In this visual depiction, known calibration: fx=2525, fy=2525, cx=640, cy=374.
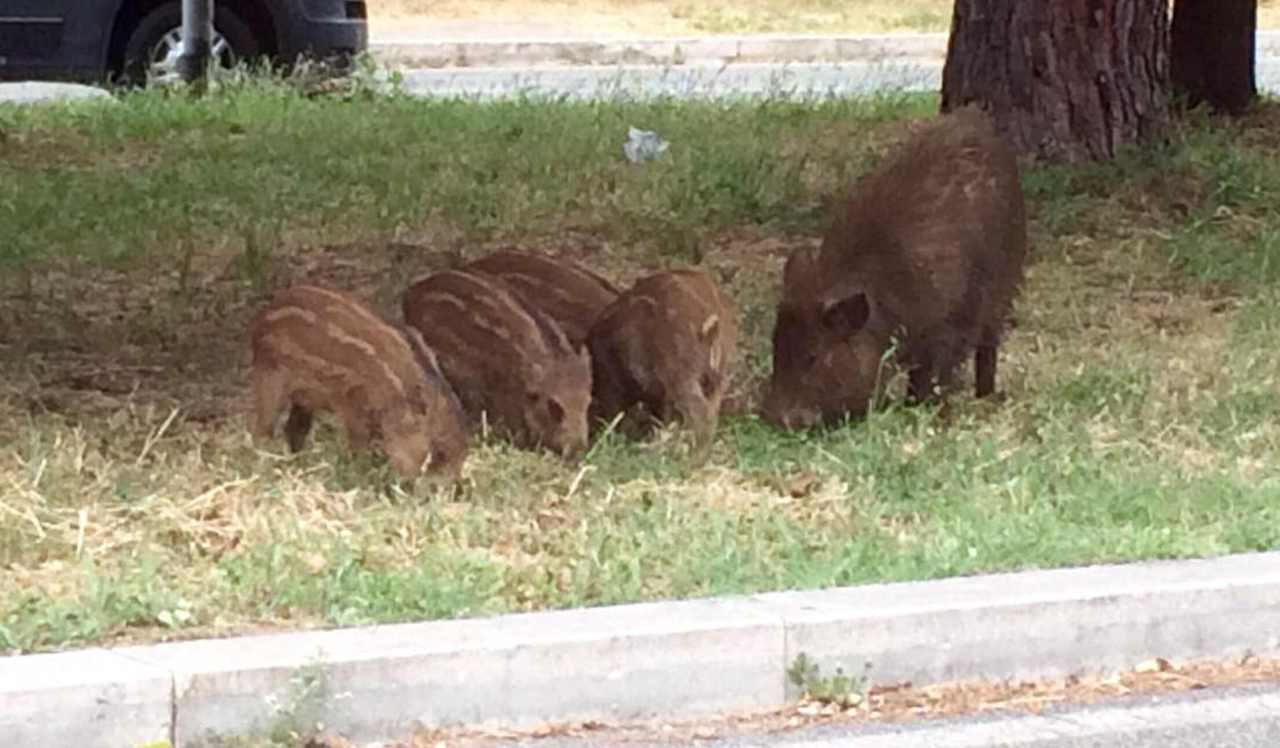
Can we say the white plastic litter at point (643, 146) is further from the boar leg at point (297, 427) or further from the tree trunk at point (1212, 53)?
the boar leg at point (297, 427)

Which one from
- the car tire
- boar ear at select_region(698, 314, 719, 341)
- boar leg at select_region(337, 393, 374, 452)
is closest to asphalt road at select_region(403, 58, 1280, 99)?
the car tire

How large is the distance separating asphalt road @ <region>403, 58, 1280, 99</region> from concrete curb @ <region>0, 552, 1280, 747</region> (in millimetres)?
9917

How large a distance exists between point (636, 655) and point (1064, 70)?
6141mm

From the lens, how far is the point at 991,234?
7840 millimetres

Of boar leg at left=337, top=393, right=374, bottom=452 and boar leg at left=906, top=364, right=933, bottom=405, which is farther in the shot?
boar leg at left=906, top=364, right=933, bottom=405

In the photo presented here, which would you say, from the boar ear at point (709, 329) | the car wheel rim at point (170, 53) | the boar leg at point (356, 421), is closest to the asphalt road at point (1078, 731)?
the boar leg at point (356, 421)

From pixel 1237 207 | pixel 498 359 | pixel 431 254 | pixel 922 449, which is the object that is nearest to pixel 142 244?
pixel 431 254

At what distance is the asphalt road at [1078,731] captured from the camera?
5.15m

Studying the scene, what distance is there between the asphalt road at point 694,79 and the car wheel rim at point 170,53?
142 centimetres

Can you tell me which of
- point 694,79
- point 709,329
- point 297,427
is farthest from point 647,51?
point 297,427

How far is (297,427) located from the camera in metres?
6.95

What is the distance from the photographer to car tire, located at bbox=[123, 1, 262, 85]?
15391 millimetres

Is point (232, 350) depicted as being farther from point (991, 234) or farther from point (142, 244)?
point (991, 234)

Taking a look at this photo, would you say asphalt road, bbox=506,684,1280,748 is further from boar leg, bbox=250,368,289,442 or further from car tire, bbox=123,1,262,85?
car tire, bbox=123,1,262,85
